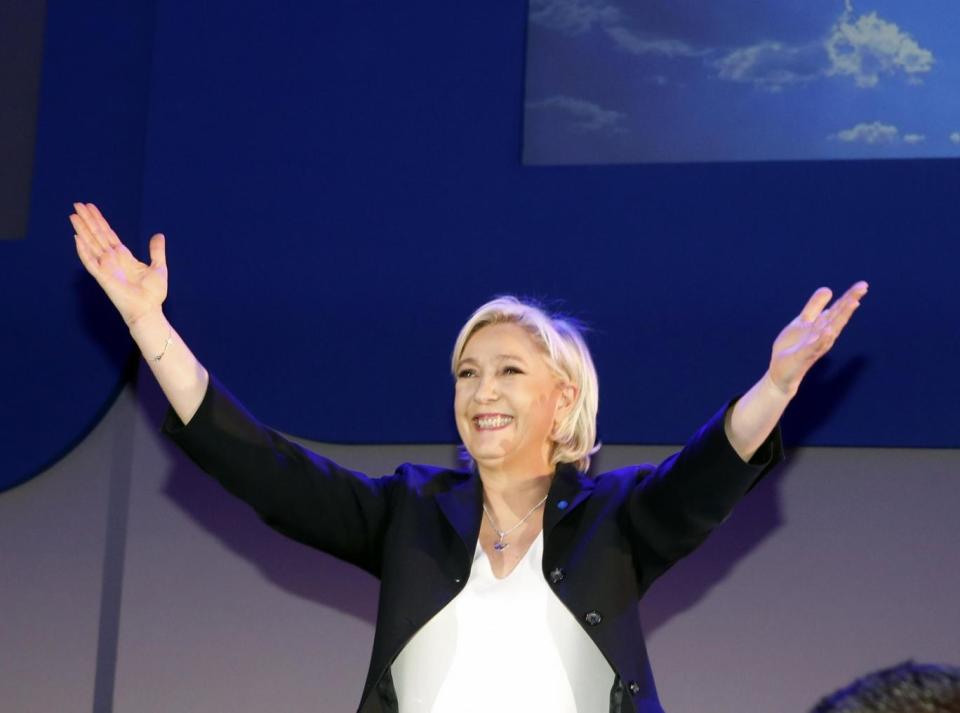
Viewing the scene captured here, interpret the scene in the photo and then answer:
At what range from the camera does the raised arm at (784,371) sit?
1935mm

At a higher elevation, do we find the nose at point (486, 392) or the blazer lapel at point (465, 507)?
the nose at point (486, 392)

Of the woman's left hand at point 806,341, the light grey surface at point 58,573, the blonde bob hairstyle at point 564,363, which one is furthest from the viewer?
the light grey surface at point 58,573

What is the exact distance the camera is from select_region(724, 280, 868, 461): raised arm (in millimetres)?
1935

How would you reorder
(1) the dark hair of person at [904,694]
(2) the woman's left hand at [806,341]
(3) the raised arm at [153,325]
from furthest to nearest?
(3) the raised arm at [153,325]
(2) the woman's left hand at [806,341]
(1) the dark hair of person at [904,694]

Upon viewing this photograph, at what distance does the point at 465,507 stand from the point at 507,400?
19 cm

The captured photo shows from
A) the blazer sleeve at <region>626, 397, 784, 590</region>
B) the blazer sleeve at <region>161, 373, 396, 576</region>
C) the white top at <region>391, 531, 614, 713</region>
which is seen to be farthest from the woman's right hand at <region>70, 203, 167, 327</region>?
the blazer sleeve at <region>626, 397, 784, 590</region>

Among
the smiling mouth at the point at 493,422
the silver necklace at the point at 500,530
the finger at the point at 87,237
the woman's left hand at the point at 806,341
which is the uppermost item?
the finger at the point at 87,237

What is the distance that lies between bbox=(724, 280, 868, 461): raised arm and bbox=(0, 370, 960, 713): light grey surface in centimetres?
82

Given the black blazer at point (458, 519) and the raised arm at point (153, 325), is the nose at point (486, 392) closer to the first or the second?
the black blazer at point (458, 519)

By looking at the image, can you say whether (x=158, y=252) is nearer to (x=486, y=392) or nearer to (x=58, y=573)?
(x=486, y=392)

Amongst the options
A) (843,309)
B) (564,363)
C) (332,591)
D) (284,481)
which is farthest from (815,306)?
(332,591)

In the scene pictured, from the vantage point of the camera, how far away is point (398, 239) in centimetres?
301

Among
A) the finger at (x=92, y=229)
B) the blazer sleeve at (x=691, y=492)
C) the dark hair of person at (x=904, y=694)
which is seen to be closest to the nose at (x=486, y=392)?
the blazer sleeve at (x=691, y=492)

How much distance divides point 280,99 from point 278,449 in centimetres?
126
